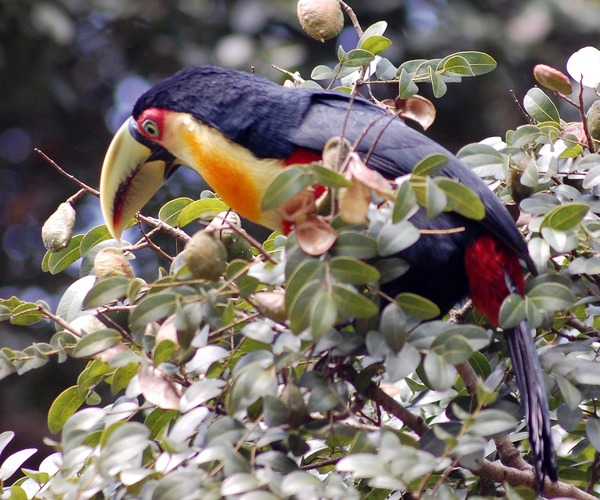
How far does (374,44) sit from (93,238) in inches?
23.0

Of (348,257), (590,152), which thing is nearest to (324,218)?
(348,257)

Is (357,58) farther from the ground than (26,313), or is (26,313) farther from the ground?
(357,58)

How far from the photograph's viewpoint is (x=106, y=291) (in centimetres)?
129

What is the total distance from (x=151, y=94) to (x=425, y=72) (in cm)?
51

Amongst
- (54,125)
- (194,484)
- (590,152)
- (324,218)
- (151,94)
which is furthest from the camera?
(54,125)

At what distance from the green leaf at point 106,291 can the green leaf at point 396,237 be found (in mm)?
345

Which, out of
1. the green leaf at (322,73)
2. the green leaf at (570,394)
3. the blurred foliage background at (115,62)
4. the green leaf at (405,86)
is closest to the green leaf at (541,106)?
the green leaf at (405,86)

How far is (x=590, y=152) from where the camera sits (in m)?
1.58

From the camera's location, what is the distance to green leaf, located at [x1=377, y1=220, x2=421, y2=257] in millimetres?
1172

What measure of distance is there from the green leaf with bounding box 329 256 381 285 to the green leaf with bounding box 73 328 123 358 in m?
0.33

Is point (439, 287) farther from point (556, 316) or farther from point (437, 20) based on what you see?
point (437, 20)

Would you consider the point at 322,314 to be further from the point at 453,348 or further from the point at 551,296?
the point at 551,296

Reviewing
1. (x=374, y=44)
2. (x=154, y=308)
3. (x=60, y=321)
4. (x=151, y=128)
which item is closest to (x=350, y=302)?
(x=154, y=308)

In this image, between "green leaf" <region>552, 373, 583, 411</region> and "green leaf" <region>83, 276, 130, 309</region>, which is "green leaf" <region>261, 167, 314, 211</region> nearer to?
"green leaf" <region>83, 276, 130, 309</region>
